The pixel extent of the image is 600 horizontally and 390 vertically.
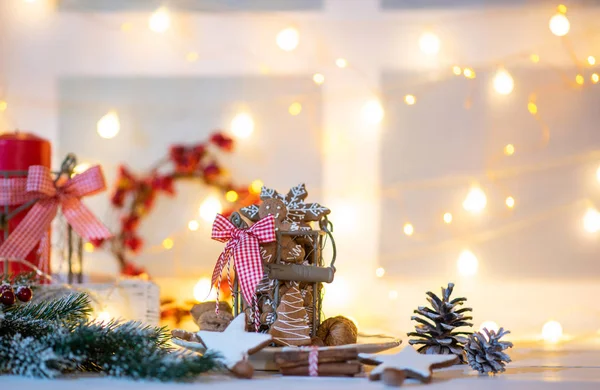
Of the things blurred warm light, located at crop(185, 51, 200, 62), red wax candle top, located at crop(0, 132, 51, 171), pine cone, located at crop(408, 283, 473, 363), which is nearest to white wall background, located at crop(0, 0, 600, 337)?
blurred warm light, located at crop(185, 51, 200, 62)

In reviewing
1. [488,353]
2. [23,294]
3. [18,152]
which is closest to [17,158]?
[18,152]

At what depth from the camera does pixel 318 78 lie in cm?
149

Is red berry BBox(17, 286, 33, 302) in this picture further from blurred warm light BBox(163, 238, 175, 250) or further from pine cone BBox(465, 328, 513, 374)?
pine cone BBox(465, 328, 513, 374)

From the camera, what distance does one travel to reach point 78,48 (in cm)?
153

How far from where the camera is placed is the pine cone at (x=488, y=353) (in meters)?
0.95

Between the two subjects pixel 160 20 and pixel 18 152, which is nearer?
pixel 18 152

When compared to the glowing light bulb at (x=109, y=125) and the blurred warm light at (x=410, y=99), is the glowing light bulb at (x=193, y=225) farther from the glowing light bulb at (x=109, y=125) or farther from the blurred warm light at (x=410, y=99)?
the blurred warm light at (x=410, y=99)

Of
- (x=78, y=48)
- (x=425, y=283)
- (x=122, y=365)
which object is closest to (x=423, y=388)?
(x=122, y=365)

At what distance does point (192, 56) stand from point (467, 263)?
2.33 feet

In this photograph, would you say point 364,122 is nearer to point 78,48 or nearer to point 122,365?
point 78,48

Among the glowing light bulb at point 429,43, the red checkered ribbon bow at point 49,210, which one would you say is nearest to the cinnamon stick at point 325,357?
the red checkered ribbon bow at point 49,210

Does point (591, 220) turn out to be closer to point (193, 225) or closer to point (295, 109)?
point (295, 109)

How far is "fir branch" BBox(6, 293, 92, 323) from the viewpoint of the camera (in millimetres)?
1005

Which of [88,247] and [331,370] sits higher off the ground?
[88,247]
